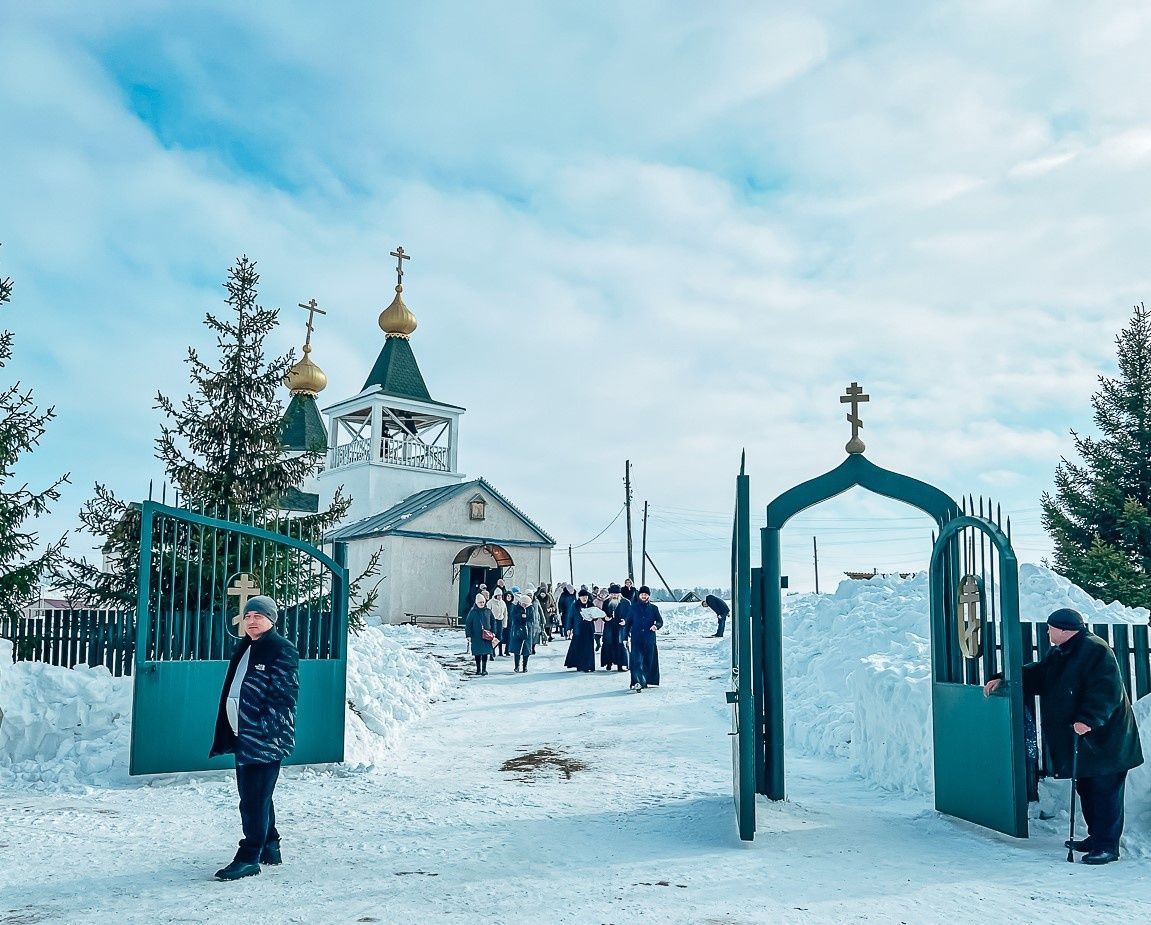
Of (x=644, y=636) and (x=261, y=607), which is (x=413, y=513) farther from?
(x=261, y=607)

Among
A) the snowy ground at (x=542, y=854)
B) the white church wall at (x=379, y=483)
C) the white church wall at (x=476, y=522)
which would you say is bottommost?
the snowy ground at (x=542, y=854)

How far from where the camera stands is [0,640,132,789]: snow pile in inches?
351

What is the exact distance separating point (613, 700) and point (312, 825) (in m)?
8.44

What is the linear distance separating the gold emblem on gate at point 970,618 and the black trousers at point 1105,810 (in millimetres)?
1116

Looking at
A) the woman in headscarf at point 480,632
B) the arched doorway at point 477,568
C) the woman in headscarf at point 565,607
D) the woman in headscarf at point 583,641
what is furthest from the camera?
the arched doorway at point 477,568

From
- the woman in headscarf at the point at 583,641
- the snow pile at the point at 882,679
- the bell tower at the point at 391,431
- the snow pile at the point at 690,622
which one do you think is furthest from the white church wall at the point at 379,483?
the snow pile at the point at 882,679

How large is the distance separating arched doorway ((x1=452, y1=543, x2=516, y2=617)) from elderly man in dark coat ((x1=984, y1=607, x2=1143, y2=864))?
29687mm

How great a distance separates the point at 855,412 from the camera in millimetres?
8484

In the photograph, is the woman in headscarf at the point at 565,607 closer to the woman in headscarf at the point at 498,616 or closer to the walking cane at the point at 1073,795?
the woman in headscarf at the point at 498,616

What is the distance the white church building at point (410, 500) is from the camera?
117ft

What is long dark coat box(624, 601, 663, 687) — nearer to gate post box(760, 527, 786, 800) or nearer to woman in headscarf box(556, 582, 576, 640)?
gate post box(760, 527, 786, 800)

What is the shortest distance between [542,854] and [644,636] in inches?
397

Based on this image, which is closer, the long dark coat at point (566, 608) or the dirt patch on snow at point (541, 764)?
the dirt patch on snow at point (541, 764)

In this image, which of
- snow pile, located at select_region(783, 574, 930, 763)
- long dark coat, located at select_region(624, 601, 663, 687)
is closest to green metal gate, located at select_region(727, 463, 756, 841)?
snow pile, located at select_region(783, 574, 930, 763)
